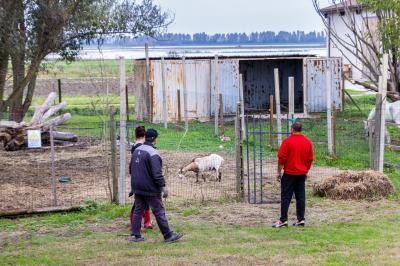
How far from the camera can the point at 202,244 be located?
9672mm

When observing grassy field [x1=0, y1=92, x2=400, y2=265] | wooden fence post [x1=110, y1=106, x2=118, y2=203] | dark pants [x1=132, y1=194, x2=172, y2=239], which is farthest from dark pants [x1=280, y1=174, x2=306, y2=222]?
wooden fence post [x1=110, y1=106, x2=118, y2=203]

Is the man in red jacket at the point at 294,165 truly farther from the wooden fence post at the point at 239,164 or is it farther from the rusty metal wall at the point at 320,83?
the rusty metal wall at the point at 320,83

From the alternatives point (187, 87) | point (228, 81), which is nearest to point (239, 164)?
point (187, 87)

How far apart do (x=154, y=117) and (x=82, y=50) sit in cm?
411

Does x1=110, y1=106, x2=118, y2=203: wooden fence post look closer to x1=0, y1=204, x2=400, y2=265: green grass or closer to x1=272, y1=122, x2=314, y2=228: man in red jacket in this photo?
x1=0, y1=204, x2=400, y2=265: green grass

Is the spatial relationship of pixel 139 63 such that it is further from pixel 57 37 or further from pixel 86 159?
pixel 57 37

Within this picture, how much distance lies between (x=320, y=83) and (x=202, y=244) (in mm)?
19509

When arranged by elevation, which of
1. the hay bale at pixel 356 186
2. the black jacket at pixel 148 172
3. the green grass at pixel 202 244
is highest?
the black jacket at pixel 148 172

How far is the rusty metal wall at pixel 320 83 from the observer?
92.0 feet

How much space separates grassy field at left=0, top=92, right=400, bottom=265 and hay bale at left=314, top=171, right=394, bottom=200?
23 cm

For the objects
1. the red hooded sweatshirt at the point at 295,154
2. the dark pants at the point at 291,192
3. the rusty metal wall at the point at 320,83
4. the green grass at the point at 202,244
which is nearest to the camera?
the green grass at the point at 202,244

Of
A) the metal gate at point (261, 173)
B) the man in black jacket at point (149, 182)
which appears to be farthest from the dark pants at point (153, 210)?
the metal gate at point (261, 173)

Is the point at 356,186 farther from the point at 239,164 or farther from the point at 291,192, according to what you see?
the point at 291,192

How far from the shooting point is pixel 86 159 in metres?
17.8
